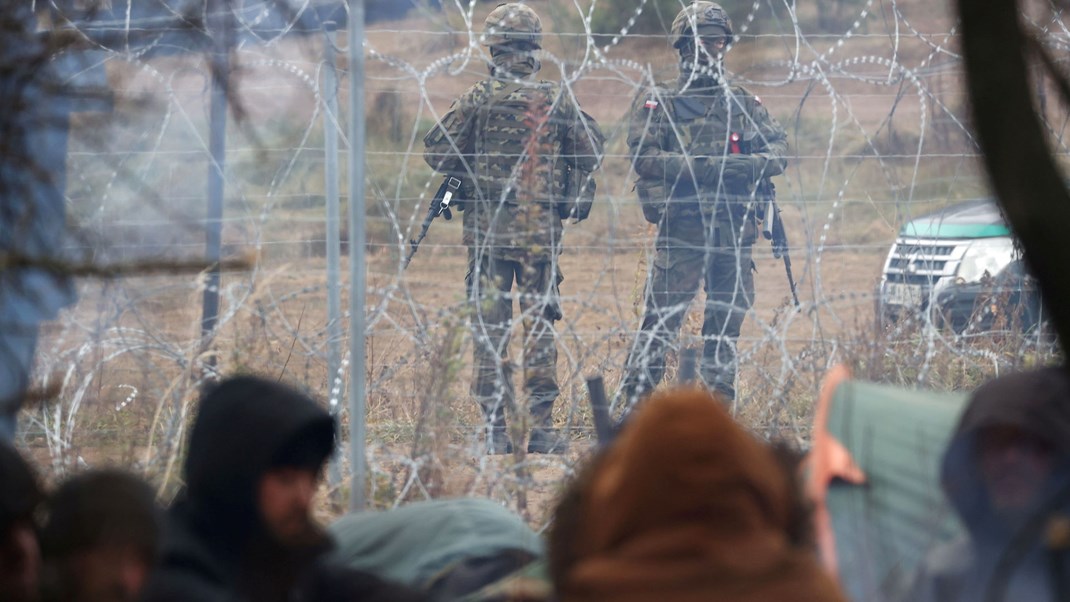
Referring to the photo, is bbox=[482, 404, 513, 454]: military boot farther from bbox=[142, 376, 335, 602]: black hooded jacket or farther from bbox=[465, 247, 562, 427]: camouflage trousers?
bbox=[142, 376, 335, 602]: black hooded jacket

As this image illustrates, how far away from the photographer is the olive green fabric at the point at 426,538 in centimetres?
254

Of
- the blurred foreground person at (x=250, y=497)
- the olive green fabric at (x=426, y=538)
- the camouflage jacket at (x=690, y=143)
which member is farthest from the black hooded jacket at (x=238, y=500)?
the camouflage jacket at (x=690, y=143)

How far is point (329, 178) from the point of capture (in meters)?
3.85

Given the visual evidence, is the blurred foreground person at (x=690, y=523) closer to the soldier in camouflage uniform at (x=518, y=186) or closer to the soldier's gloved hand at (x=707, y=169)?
the soldier in camouflage uniform at (x=518, y=186)

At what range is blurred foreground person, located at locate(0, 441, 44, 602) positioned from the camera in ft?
5.45

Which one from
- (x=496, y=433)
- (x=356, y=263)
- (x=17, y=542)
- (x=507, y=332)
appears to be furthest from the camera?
(x=496, y=433)

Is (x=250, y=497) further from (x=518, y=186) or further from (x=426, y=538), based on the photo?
(x=518, y=186)

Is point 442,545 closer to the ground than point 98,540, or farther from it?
closer to the ground

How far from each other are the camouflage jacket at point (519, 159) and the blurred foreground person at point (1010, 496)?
2.72 m

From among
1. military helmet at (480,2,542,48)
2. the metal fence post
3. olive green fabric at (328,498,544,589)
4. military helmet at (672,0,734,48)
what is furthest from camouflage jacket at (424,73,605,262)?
olive green fabric at (328,498,544,589)

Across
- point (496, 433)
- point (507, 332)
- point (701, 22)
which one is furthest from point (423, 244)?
point (701, 22)

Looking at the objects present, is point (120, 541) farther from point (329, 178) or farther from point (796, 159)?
point (796, 159)

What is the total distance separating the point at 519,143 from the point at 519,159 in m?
0.26

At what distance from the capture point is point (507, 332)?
14.1 ft
